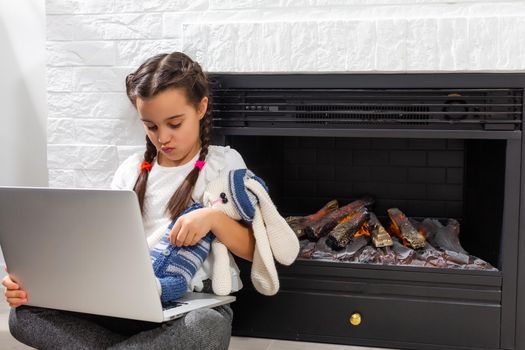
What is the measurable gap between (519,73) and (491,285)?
551 millimetres

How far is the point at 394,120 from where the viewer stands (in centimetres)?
197

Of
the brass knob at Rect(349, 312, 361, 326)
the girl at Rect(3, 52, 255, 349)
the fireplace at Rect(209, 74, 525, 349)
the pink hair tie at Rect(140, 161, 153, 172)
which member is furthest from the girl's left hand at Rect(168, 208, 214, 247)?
the brass knob at Rect(349, 312, 361, 326)

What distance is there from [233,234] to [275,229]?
0.11 metres

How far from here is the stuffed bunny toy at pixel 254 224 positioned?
174 cm

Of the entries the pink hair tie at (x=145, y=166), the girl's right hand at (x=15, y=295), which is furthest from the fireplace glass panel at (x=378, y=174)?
the girl's right hand at (x=15, y=295)

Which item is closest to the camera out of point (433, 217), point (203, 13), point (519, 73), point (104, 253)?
point (104, 253)

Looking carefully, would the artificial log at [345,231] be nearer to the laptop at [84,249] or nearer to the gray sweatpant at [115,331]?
the gray sweatpant at [115,331]

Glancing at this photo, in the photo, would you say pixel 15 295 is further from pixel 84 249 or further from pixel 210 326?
pixel 210 326

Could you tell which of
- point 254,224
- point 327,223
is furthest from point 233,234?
point 327,223

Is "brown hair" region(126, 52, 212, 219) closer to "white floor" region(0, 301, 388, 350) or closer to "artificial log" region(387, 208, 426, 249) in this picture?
"white floor" region(0, 301, 388, 350)

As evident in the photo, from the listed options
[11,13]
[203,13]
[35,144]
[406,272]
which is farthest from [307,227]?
[11,13]

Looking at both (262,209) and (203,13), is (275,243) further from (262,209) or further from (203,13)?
(203,13)

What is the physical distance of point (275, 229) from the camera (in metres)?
1.80

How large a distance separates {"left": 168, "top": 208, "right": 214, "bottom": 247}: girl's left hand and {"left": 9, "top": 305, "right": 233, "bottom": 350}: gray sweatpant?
16 centimetres
